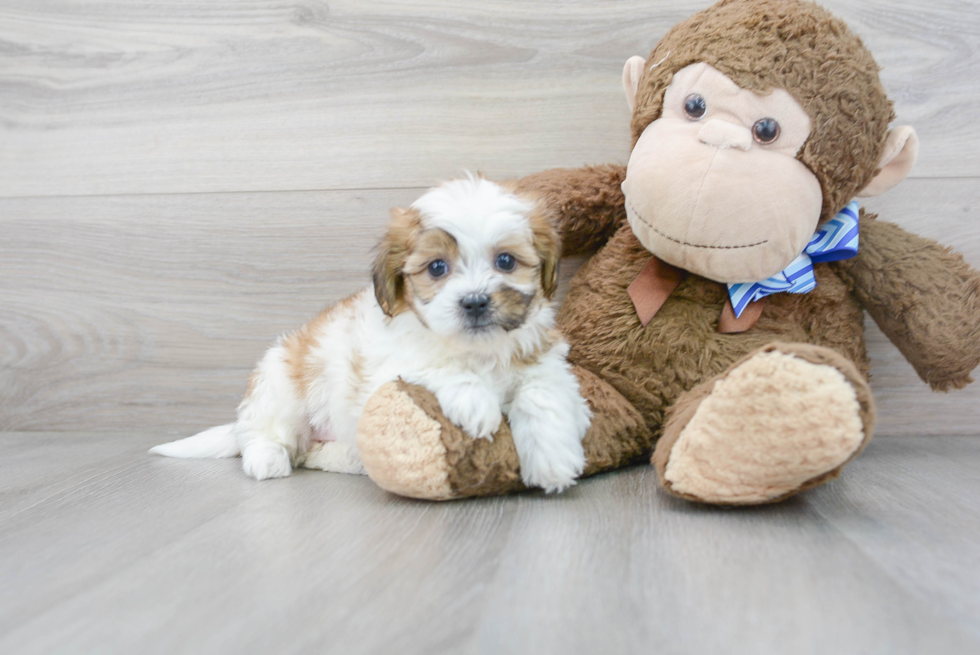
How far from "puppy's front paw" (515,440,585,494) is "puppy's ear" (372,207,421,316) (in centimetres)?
38

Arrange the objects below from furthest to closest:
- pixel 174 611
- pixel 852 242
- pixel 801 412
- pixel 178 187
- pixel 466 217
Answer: pixel 178 187, pixel 852 242, pixel 466 217, pixel 801 412, pixel 174 611

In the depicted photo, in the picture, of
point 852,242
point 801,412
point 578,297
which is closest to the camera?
point 801,412

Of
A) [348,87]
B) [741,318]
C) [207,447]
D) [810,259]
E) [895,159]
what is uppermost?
[348,87]

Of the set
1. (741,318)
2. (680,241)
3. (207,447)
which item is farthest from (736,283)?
(207,447)

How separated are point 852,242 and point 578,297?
0.54 meters

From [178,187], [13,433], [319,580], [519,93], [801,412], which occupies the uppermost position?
[519,93]

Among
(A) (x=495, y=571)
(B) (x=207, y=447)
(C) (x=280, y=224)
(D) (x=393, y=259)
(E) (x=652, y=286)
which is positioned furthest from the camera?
(C) (x=280, y=224)

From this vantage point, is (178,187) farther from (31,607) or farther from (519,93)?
(31,607)

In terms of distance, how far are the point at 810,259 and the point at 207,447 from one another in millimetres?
1404

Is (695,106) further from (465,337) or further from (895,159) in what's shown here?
(465,337)

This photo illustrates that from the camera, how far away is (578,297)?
1501mm

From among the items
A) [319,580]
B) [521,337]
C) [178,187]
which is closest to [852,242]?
[521,337]

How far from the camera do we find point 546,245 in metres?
1.31

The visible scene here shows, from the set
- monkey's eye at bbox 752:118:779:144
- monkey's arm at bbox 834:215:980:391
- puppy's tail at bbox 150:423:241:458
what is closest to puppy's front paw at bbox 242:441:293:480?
puppy's tail at bbox 150:423:241:458
